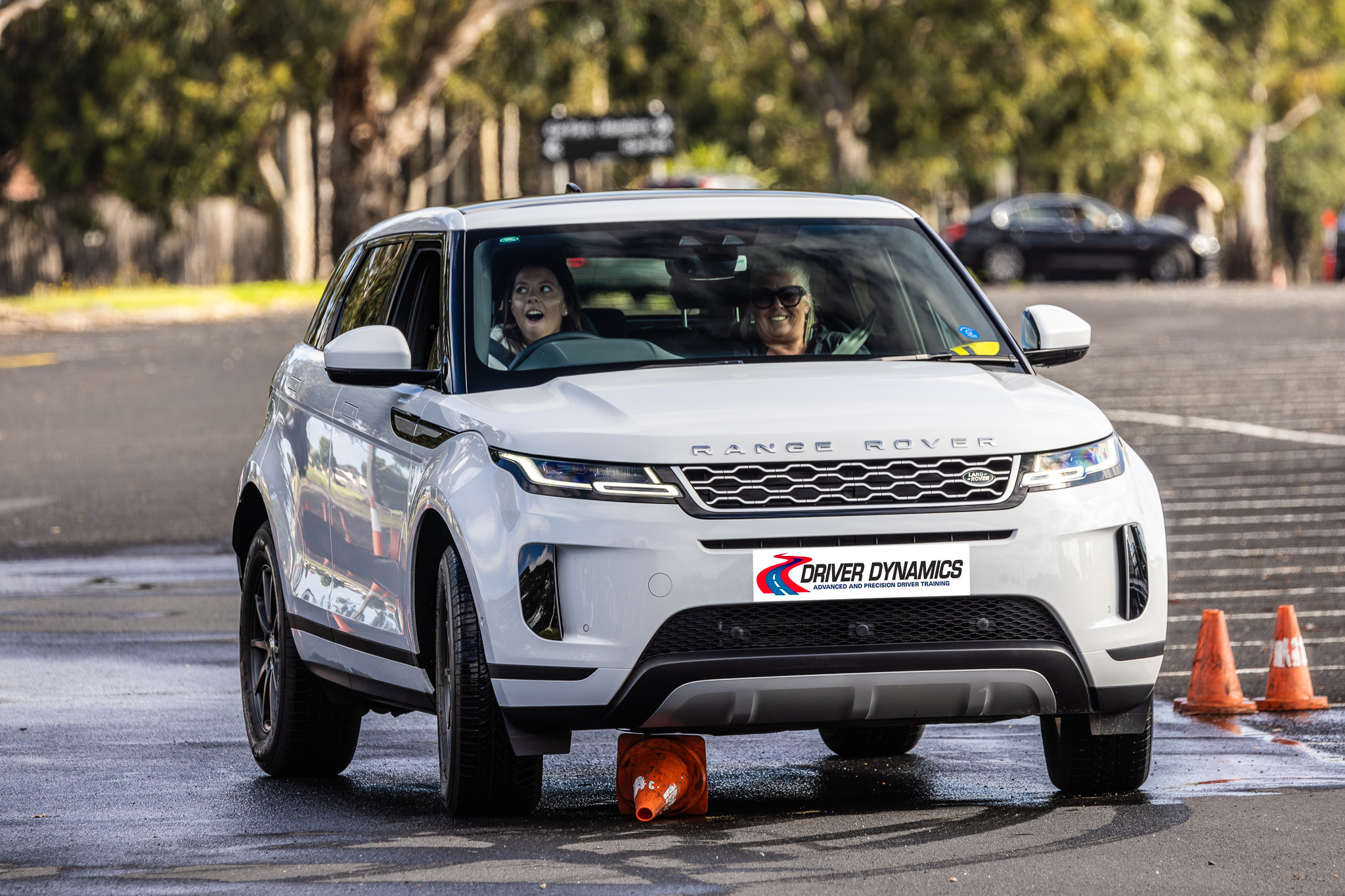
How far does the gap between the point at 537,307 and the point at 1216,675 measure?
9.80ft

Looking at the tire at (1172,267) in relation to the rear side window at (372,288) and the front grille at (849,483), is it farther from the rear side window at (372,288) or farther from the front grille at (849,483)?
the front grille at (849,483)

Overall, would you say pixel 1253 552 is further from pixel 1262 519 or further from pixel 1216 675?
pixel 1216 675

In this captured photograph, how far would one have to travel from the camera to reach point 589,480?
228 inches

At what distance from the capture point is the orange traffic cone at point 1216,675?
834 centimetres

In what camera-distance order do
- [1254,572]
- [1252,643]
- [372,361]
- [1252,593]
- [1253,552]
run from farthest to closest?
[1253,552], [1254,572], [1252,593], [1252,643], [372,361]

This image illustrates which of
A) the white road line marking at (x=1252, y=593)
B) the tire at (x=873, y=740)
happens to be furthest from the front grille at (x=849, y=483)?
the white road line marking at (x=1252, y=593)

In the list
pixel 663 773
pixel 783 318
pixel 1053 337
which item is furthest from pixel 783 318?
pixel 663 773

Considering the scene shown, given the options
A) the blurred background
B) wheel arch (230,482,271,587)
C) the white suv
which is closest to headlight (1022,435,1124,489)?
the white suv

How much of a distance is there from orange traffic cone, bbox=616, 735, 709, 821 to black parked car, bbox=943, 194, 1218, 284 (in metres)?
34.7

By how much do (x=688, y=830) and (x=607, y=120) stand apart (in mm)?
30214

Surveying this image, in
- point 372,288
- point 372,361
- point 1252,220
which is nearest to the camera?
point 372,361

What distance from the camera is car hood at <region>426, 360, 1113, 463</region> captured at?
5781mm

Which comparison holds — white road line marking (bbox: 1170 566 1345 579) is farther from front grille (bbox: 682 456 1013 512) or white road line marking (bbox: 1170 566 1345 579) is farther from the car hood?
front grille (bbox: 682 456 1013 512)

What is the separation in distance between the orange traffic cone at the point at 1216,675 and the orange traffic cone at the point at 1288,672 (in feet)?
0.33
